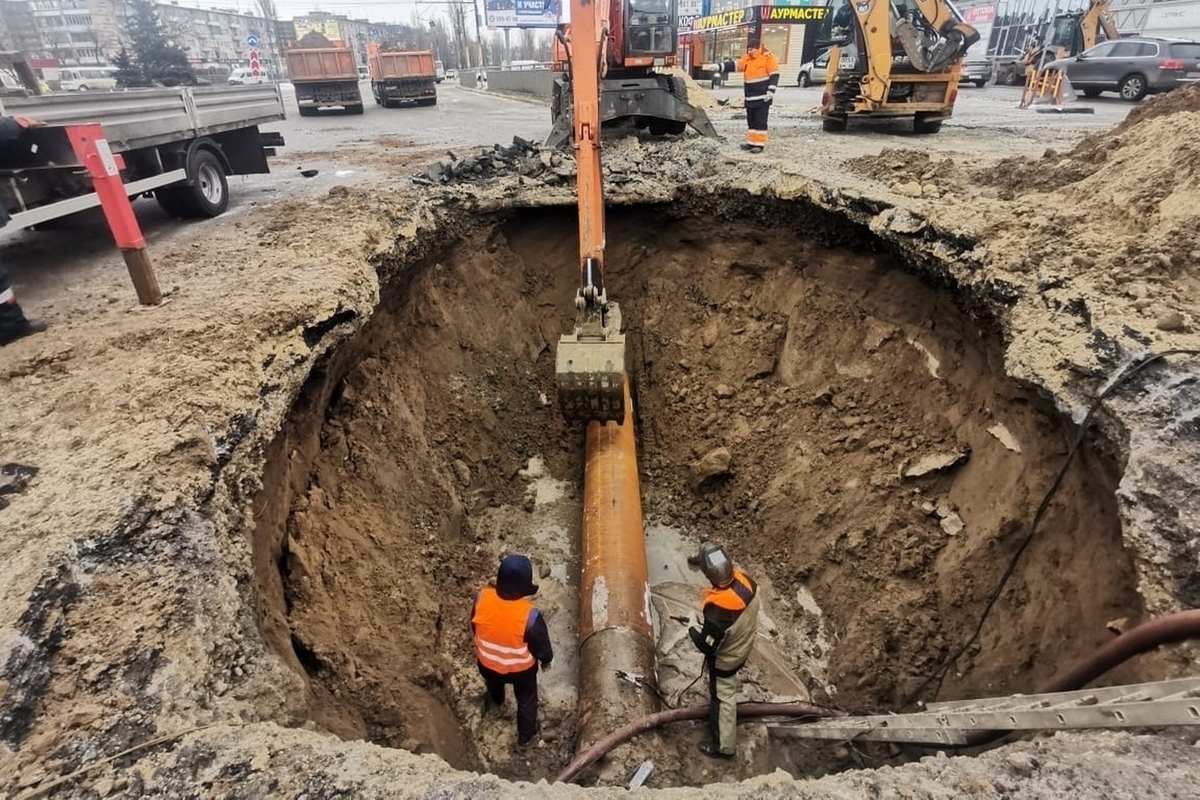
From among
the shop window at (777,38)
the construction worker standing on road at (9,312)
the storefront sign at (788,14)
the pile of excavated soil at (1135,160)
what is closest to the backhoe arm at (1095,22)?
the storefront sign at (788,14)

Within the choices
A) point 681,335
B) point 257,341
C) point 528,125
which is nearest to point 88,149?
point 257,341

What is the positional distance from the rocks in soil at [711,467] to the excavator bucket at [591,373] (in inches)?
63.0

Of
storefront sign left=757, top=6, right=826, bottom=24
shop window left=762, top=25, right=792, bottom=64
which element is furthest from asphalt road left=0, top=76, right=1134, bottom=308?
shop window left=762, top=25, right=792, bottom=64

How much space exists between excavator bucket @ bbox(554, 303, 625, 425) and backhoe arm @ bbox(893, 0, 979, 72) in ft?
28.9

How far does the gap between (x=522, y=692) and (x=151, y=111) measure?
6.90 m

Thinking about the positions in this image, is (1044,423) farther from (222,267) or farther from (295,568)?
(222,267)

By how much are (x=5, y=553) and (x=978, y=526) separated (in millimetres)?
5500

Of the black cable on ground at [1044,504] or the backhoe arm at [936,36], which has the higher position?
the backhoe arm at [936,36]

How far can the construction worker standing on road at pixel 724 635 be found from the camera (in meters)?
3.64

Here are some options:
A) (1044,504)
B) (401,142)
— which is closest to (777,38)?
(401,142)

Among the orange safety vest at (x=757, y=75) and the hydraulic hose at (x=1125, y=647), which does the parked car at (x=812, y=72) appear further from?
the hydraulic hose at (x=1125, y=647)

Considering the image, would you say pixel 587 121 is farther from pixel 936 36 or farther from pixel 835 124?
pixel 936 36

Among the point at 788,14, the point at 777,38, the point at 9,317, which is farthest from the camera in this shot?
the point at 777,38

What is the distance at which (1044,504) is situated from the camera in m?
3.70
